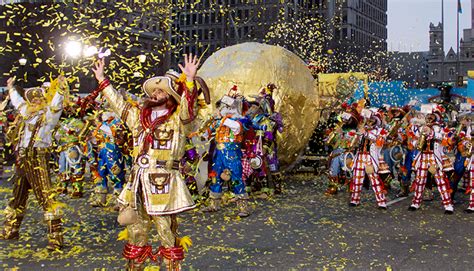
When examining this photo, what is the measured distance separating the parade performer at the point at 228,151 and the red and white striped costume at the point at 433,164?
3171 mm

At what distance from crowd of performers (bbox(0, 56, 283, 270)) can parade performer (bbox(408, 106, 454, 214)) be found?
9.35 ft

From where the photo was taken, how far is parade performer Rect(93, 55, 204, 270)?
5.54 metres

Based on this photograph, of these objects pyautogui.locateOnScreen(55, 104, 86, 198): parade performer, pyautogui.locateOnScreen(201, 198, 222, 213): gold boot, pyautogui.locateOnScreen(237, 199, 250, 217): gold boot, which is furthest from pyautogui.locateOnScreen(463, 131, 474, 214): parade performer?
pyautogui.locateOnScreen(55, 104, 86, 198): parade performer

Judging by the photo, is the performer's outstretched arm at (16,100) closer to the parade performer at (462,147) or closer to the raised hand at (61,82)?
the raised hand at (61,82)

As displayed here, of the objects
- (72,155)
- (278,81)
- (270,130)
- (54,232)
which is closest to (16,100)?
(54,232)

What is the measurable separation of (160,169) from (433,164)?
607cm

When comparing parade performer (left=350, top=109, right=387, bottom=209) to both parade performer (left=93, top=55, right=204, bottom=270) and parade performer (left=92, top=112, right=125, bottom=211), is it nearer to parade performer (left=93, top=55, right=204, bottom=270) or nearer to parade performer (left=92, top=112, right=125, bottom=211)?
parade performer (left=92, top=112, right=125, bottom=211)

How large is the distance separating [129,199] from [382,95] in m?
18.1

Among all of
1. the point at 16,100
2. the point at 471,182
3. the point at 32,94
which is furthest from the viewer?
the point at 471,182

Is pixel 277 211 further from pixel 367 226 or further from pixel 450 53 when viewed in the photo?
pixel 450 53

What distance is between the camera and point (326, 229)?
843 cm

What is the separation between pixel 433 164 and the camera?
32.7 ft

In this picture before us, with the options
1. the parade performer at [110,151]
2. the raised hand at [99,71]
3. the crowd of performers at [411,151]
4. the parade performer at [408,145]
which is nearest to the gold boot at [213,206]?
the parade performer at [110,151]

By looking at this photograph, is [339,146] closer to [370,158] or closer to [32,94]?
[370,158]
